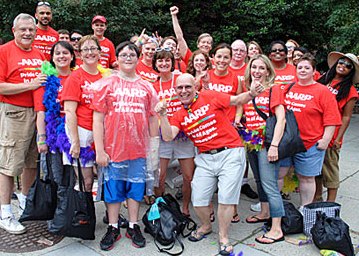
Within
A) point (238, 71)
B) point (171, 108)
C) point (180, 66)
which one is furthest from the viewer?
point (180, 66)

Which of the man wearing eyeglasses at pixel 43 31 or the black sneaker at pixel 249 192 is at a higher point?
the man wearing eyeglasses at pixel 43 31

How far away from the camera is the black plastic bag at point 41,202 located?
12.4 feet

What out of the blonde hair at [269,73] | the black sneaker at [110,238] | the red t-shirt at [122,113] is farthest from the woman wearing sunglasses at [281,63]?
the black sneaker at [110,238]

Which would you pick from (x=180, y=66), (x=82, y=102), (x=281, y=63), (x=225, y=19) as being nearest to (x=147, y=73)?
(x=180, y=66)

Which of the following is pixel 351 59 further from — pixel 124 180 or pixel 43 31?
pixel 43 31

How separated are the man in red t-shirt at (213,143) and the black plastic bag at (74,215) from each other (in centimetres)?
97

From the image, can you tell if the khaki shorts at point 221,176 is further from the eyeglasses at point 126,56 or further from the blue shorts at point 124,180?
the eyeglasses at point 126,56

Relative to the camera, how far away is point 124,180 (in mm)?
3639

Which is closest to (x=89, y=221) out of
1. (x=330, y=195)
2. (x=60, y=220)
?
(x=60, y=220)

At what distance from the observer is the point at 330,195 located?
444cm

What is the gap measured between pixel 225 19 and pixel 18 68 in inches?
324

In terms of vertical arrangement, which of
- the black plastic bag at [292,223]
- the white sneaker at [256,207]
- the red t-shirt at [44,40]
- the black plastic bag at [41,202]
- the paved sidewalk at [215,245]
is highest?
the red t-shirt at [44,40]

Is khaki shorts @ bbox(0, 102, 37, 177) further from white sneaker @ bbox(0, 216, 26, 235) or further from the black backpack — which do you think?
the black backpack

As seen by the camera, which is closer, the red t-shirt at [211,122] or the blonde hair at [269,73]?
the red t-shirt at [211,122]
